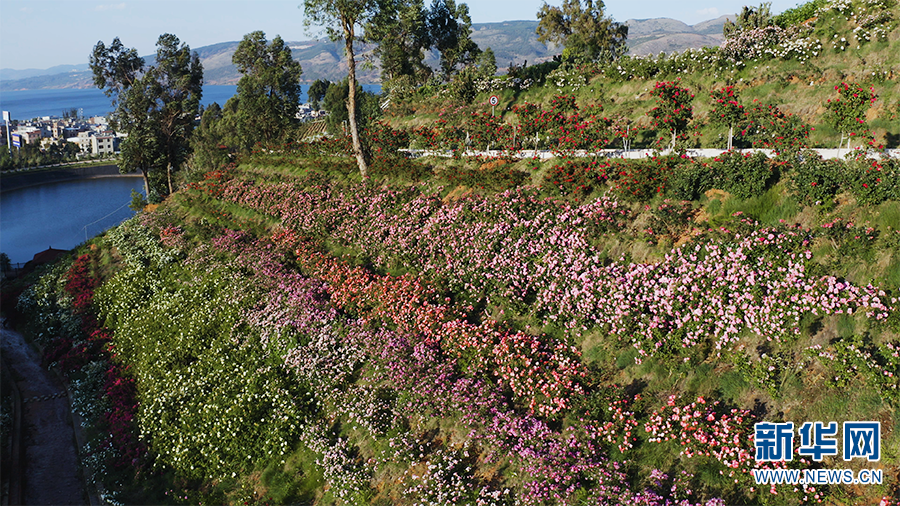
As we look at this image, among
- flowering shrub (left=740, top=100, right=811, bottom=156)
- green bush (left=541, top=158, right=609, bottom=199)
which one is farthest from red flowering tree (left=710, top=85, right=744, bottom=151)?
green bush (left=541, top=158, right=609, bottom=199)

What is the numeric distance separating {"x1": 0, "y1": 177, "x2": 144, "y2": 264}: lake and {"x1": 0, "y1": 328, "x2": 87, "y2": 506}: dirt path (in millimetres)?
40283

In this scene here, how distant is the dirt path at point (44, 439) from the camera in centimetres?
1451

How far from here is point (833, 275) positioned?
11102 mm

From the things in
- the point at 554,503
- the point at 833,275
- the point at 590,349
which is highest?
the point at 833,275

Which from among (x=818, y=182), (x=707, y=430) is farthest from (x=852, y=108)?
(x=707, y=430)

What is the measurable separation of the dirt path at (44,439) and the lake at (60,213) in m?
40.3

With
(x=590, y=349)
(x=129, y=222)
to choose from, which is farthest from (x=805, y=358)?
(x=129, y=222)

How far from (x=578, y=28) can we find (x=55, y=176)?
4516 inches

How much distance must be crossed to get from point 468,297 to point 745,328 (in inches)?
277

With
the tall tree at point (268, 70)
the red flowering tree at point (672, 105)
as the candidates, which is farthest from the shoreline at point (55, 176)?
the red flowering tree at point (672, 105)

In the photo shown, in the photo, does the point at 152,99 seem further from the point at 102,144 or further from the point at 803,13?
the point at 102,144

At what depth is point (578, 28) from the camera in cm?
5522

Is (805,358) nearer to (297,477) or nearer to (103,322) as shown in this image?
(297,477)

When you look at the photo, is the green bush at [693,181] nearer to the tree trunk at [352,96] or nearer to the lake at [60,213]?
the tree trunk at [352,96]
